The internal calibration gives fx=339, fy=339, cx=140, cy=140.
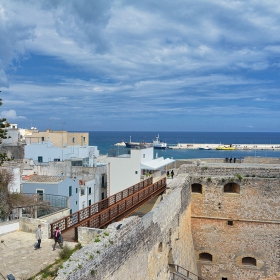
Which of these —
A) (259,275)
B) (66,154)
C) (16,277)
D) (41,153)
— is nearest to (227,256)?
(259,275)

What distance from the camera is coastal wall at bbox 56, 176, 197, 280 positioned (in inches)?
300

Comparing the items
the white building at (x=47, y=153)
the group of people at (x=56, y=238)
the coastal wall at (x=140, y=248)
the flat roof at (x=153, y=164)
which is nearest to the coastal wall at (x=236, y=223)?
the coastal wall at (x=140, y=248)

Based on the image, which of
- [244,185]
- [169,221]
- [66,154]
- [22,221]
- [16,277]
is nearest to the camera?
[16,277]

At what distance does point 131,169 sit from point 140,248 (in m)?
16.1

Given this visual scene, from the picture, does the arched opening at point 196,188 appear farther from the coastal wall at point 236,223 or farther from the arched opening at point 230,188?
the arched opening at point 230,188

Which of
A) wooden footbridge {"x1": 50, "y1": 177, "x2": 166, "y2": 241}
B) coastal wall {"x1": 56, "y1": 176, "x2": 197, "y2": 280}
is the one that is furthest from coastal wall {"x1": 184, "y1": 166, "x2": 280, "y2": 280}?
wooden footbridge {"x1": 50, "y1": 177, "x2": 166, "y2": 241}

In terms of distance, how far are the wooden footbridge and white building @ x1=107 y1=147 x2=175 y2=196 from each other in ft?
23.4

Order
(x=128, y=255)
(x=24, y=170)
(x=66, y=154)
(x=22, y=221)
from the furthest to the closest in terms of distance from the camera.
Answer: (x=66, y=154), (x=24, y=170), (x=22, y=221), (x=128, y=255)

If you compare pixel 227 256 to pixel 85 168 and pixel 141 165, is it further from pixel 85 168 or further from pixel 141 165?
pixel 85 168

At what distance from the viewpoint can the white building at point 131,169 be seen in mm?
26297

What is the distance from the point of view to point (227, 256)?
20875 millimetres

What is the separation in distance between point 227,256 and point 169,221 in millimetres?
8565

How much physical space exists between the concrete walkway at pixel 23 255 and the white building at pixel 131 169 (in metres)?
15.4

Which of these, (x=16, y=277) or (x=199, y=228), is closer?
(x=16, y=277)
